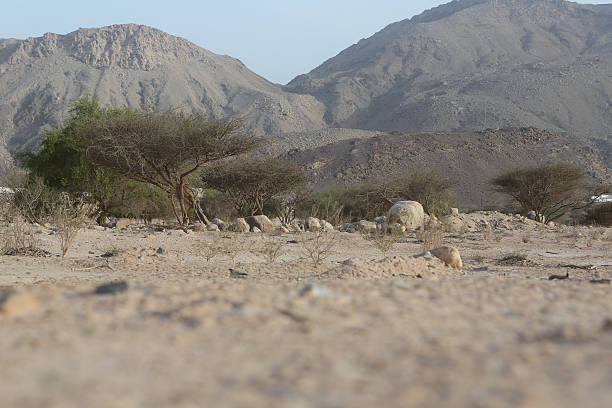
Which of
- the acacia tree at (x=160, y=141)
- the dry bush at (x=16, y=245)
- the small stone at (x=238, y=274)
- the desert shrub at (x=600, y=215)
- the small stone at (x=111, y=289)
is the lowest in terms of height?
the desert shrub at (x=600, y=215)

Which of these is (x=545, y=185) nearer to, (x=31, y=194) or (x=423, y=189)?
(x=423, y=189)

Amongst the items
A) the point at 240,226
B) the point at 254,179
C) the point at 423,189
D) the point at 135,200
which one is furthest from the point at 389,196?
the point at 135,200

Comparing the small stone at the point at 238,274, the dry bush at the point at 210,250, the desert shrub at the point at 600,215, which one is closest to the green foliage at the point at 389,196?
the desert shrub at the point at 600,215

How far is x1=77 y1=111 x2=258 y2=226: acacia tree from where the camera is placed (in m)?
16.3

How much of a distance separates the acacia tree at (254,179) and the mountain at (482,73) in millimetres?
53490

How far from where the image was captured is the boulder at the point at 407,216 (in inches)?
738

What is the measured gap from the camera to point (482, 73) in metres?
102

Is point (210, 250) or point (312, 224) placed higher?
point (210, 250)

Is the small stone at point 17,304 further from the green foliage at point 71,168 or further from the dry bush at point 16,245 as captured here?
the green foliage at point 71,168

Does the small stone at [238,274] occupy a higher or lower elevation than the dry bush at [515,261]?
higher

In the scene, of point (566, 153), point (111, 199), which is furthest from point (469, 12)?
point (111, 199)

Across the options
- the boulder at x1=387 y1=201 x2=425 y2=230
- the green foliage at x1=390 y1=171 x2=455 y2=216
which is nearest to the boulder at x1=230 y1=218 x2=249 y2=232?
the boulder at x1=387 y1=201 x2=425 y2=230

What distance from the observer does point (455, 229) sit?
18.0 m

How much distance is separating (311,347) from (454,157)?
5138cm
